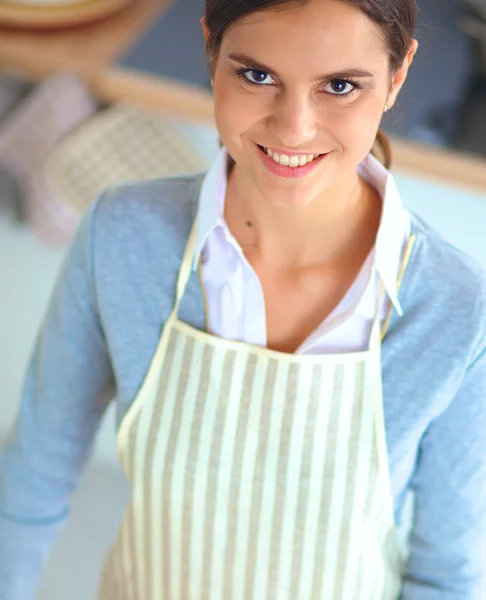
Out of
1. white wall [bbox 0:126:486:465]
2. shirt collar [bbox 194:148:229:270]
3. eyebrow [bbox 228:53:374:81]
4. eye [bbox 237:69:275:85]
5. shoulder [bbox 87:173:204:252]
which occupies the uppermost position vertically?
eyebrow [bbox 228:53:374:81]

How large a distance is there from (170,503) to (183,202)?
0.31 meters

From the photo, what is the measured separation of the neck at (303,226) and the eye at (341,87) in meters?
0.13

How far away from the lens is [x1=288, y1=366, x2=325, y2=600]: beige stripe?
2.48ft

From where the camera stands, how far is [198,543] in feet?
2.82

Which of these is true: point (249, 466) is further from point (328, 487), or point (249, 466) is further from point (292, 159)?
point (292, 159)

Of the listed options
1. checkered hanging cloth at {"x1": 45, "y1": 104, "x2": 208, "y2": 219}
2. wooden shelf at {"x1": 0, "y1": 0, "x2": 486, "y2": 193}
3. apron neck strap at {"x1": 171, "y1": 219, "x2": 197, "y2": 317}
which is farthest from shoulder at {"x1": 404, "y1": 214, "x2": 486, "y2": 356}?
checkered hanging cloth at {"x1": 45, "y1": 104, "x2": 208, "y2": 219}

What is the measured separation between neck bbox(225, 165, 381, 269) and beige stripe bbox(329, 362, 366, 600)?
11 centimetres

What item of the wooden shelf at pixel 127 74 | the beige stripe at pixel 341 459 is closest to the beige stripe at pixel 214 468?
the beige stripe at pixel 341 459

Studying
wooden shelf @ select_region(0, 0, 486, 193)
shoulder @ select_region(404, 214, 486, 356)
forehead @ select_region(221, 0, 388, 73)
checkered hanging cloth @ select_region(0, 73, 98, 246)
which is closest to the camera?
forehead @ select_region(221, 0, 388, 73)

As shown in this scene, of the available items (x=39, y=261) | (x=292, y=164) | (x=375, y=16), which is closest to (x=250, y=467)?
(x=292, y=164)

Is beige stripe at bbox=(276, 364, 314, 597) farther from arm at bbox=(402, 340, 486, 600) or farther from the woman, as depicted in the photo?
arm at bbox=(402, 340, 486, 600)

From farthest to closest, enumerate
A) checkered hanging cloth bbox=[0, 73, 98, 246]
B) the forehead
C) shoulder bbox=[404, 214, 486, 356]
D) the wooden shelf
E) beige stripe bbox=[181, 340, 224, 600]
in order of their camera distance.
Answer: checkered hanging cloth bbox=[0, 73, 98, 246]
the wooden shelf
beige stripe bbox=[181, 340, 224, 600]
shoulder bbox=[404, 214, 486, 356]
the forehead

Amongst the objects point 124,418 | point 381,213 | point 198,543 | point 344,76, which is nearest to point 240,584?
point 198,543

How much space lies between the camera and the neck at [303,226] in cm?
73
